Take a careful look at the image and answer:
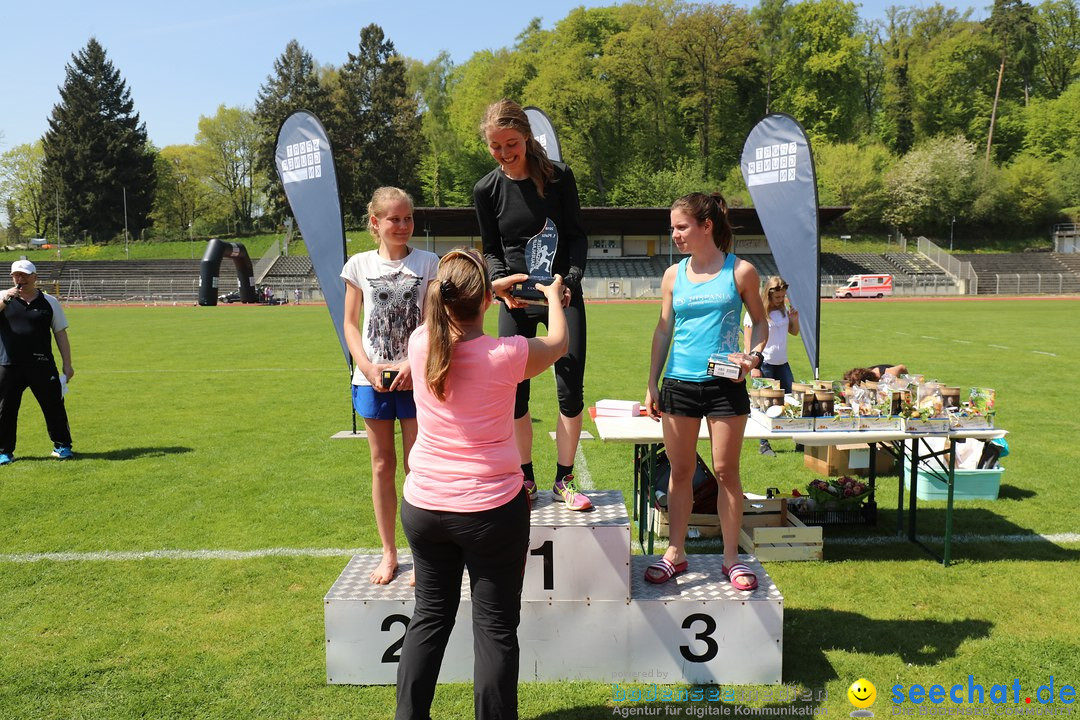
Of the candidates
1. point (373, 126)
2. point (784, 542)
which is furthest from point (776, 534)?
point (373, 126)

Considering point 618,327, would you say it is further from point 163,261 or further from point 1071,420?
point 163,261

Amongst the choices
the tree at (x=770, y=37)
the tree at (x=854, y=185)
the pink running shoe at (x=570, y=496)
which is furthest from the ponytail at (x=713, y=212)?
the tree at (x=770, y=37)

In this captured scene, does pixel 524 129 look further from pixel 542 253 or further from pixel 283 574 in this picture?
pixel 283 574

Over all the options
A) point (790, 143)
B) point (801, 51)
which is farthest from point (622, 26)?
point (790, 143)

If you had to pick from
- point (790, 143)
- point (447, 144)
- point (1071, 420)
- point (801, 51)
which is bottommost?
point (1071, 420)

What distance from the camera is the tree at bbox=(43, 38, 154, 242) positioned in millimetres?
67375

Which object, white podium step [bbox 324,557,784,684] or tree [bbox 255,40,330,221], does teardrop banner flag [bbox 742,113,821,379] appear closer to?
white podium step [bbox 324,557,784,684]

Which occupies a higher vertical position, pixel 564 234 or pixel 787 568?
pixel 564 234

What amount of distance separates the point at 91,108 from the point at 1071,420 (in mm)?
80514

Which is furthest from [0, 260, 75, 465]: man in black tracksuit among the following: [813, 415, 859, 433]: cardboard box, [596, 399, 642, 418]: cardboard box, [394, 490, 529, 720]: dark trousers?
[813, 415, 859, 433]: cardboard box

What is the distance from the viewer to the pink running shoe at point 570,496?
3.76m

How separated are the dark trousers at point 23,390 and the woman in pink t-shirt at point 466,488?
6605mm

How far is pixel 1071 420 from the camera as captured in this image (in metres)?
9.39

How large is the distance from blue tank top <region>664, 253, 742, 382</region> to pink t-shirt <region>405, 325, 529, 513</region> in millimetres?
1394
